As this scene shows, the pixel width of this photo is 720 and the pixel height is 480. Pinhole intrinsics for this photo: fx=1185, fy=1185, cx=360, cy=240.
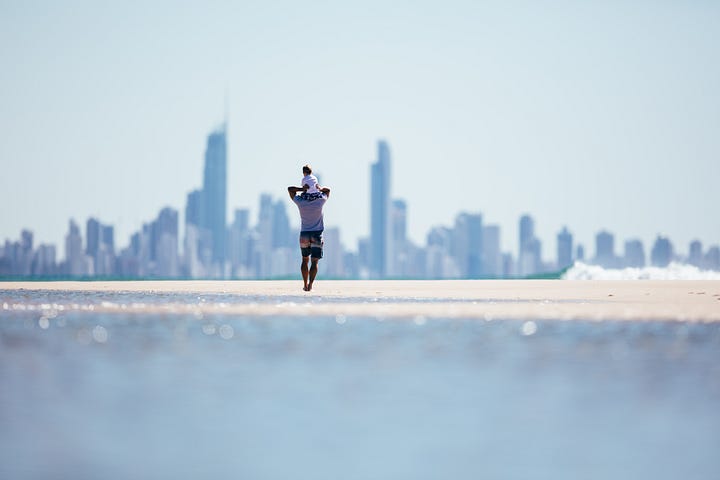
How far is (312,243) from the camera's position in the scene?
20641 mm

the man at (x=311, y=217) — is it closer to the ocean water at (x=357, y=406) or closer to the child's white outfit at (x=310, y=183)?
the child's white outfit at (x=310, y=183)

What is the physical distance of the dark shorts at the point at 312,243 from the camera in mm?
20641

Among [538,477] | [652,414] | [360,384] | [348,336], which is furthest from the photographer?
[348,336]

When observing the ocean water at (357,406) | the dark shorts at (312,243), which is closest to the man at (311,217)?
the dark shorts at (312,243)

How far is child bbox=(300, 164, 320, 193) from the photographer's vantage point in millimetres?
20453

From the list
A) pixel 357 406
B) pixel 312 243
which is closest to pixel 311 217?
pixel 312 243

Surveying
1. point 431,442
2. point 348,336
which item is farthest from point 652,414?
point 348,336

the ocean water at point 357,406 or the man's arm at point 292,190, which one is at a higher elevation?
the man's arm at point 292,190

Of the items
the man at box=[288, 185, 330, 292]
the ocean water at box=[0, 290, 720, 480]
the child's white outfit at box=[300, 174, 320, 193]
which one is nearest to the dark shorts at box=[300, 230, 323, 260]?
the man at box=[288, 185, 330, 292]

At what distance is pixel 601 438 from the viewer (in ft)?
14.8

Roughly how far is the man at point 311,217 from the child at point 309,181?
52mm

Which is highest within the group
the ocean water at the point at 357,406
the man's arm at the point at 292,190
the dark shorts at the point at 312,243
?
the man's arm at the point at 292,190

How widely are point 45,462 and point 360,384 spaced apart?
7.46 ft

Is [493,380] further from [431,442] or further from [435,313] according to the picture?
[435,313]
